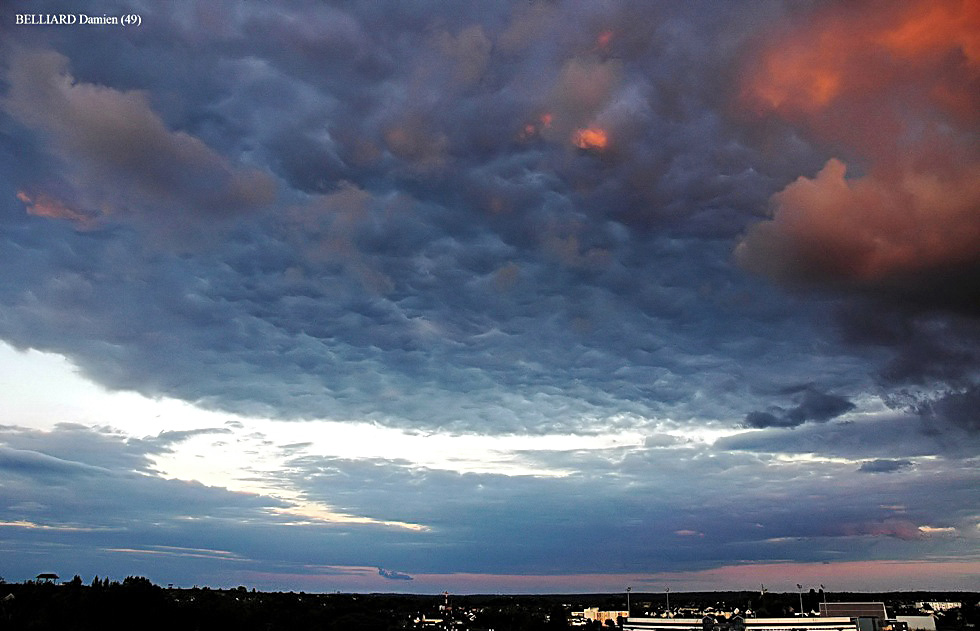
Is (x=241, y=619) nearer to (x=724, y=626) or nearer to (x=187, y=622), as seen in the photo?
(x=187, y=622)

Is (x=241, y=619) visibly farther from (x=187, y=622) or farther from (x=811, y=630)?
(x=811, y=630)

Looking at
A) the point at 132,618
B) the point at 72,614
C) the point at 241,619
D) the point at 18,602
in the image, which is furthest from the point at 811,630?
the point at 18,602

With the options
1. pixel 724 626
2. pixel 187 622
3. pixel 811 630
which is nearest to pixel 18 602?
pixel 187 622

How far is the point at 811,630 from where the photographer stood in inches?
7864

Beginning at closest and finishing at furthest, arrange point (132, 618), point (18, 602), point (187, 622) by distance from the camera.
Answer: point (132, 618) → point (187, 622) → point (18, 602)

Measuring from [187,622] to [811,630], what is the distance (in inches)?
6086

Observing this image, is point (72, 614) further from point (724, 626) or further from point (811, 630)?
point (811, 630)

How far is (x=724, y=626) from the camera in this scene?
199875 mm

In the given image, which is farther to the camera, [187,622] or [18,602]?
[18,602]

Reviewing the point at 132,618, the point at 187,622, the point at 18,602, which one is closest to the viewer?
the point at 132,618

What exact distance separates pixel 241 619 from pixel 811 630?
482 feet

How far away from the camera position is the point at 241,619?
646 ft

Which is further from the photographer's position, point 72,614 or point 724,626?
point 724,626

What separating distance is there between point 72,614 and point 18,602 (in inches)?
1699
